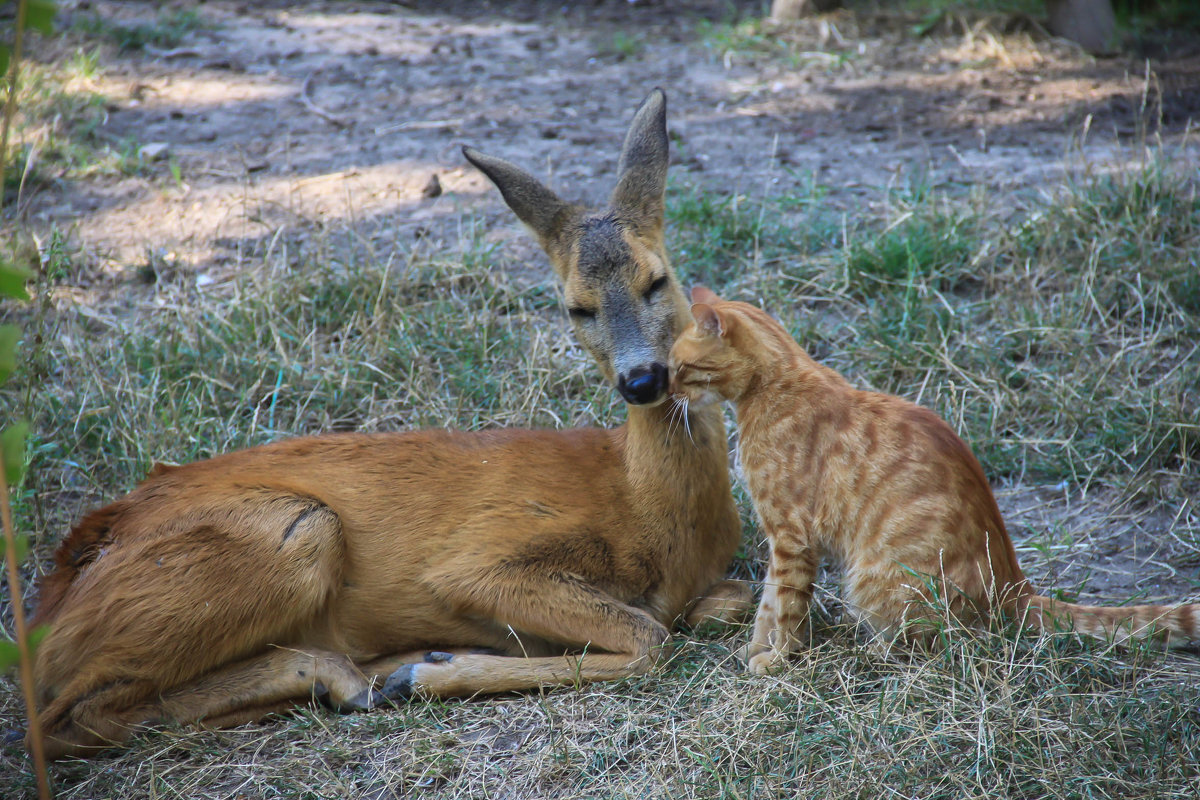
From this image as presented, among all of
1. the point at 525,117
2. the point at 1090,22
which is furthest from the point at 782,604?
the point at 1090,22

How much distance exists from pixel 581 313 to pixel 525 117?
4051 mm

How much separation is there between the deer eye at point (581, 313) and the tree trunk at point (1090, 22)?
623cm

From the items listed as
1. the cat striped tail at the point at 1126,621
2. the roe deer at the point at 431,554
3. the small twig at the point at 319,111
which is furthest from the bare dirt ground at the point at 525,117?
the roe deer at the point at 431,554

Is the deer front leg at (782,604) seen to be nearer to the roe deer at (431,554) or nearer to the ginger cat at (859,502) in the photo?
the ginger cat at (859,502)

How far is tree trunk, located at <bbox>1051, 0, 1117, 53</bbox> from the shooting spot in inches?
330

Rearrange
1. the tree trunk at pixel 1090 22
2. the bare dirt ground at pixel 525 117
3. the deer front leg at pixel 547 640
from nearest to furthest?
the deer front leg at pixel 547 640, the bare dirt ground at pixel 525 117, the tree trunk at pixel 1090 22

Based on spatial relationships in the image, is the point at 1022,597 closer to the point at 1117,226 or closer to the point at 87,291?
the point at 1117,226

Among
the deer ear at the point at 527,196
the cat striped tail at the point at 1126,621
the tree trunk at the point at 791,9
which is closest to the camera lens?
the cat striped tail at the point at 1126,621

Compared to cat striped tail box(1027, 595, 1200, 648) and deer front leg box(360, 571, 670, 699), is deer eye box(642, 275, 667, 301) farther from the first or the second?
cat striped tail box(1027, 595, 1200, 648)

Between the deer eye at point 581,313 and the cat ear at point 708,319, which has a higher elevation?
the cat ear at point 708,319

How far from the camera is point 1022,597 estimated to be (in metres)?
3.48

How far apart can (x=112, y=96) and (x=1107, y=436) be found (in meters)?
7.07

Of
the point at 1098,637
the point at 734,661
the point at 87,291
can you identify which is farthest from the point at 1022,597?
the point at 87,291

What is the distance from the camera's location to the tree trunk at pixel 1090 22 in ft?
27.5
